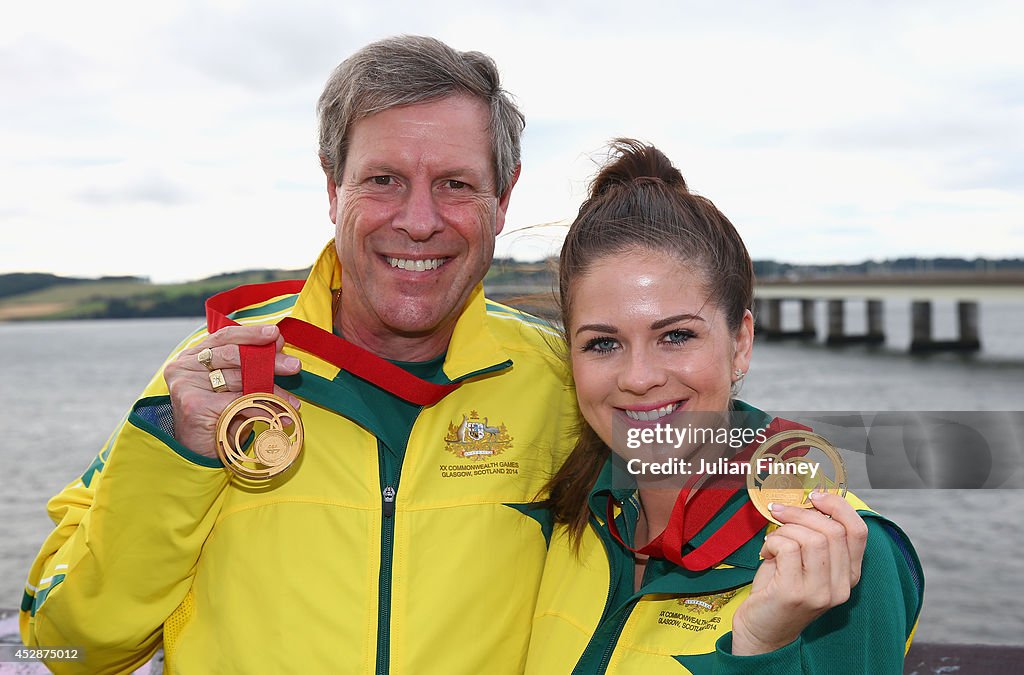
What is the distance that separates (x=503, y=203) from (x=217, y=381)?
5.15ft

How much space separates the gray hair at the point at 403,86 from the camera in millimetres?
3590

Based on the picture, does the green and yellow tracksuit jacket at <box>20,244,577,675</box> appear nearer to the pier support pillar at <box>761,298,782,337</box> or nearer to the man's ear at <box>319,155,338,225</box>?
the man's ear at <box>319,155,338,225</box>

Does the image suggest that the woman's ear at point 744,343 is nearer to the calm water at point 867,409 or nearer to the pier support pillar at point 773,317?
the calm water at point 867,409

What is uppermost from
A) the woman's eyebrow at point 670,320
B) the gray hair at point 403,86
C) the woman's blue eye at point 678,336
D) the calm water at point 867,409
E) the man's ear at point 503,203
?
the gray hair at point 403,86

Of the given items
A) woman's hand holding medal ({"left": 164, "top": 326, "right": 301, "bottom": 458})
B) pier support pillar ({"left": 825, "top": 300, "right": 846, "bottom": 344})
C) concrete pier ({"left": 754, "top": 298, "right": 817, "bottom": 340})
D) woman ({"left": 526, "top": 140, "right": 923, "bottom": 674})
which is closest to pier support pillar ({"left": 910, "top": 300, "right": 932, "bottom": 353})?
pier support pillar ({"left": 825, "top": 300, "right": 846, "bottom": 344})

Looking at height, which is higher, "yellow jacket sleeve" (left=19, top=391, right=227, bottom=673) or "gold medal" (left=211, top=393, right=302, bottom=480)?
"gold medal" (left=211, top=393, right=302, bottom=480)

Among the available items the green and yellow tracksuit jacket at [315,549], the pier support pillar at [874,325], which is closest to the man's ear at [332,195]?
the green and yellow tracksuit jacket at [315,549]

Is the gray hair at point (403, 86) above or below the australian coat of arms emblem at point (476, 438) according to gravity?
above

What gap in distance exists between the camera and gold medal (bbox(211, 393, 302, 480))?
3100 millimetres

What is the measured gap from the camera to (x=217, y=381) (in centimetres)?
317

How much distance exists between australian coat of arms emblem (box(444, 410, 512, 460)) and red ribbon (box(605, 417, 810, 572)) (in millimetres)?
907

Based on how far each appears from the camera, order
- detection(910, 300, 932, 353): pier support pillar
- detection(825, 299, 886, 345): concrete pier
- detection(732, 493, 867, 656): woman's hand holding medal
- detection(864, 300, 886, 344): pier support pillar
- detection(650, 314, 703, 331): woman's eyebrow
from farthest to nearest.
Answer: detection(825, 299, 886, 345): concrete pier → detection(864, 300, 886, 344): pier support pillar → detection(910, 300, 932, 353): pier support pillar → detection(650, 314, 703, 331): woman's eyebrow → detection(732, 493, 867, 656): woman's hand holding medal

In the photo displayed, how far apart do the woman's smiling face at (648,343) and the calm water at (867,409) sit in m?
11.2

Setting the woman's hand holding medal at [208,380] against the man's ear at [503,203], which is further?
the man's ear at [503,203]
